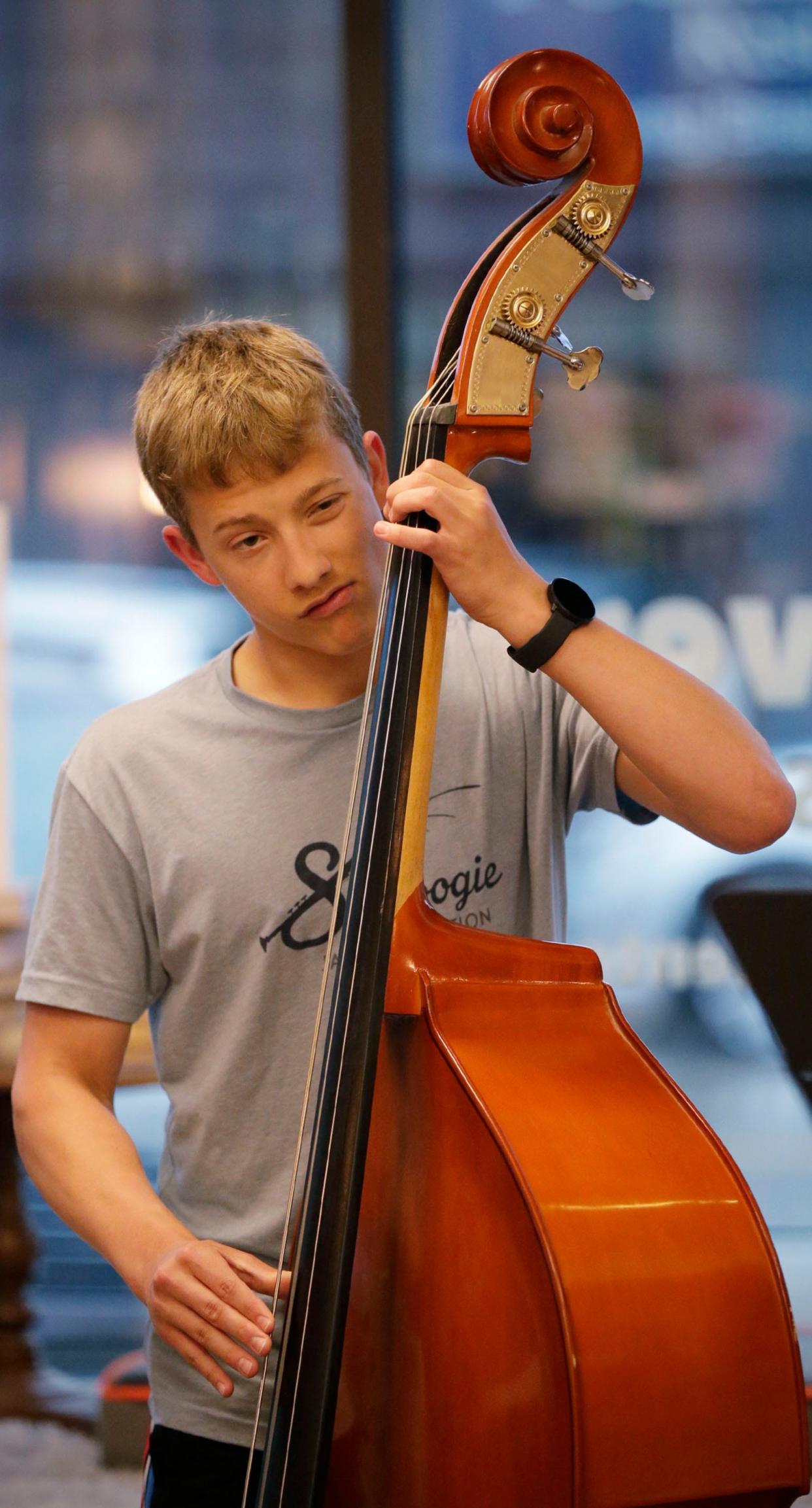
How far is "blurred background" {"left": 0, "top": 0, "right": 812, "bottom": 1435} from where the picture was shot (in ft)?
8.79

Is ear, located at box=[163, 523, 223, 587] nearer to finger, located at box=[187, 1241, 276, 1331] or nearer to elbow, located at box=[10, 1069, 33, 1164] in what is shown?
elbow, located at box=[10, 1069, 33, 1164]

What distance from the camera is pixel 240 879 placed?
119 centimetres

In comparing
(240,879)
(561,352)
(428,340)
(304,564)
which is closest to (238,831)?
(240,879)

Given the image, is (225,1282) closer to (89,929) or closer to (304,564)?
(89,929)

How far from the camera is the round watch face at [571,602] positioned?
0.94 m

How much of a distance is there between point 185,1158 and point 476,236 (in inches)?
84.9

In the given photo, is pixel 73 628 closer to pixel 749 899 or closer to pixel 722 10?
pixel 749 899

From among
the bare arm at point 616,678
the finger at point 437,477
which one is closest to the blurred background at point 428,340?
the bare arm at point 616,678

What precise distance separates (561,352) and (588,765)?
372 mm

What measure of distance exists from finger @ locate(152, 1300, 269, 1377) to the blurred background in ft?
5.81

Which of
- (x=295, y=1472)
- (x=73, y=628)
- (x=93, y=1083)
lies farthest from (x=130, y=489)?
(x=295, y=1472)

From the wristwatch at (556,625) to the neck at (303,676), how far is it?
0.29 meters

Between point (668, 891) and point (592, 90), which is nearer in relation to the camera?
point (592, 90)

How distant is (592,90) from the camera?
0.96 meters
